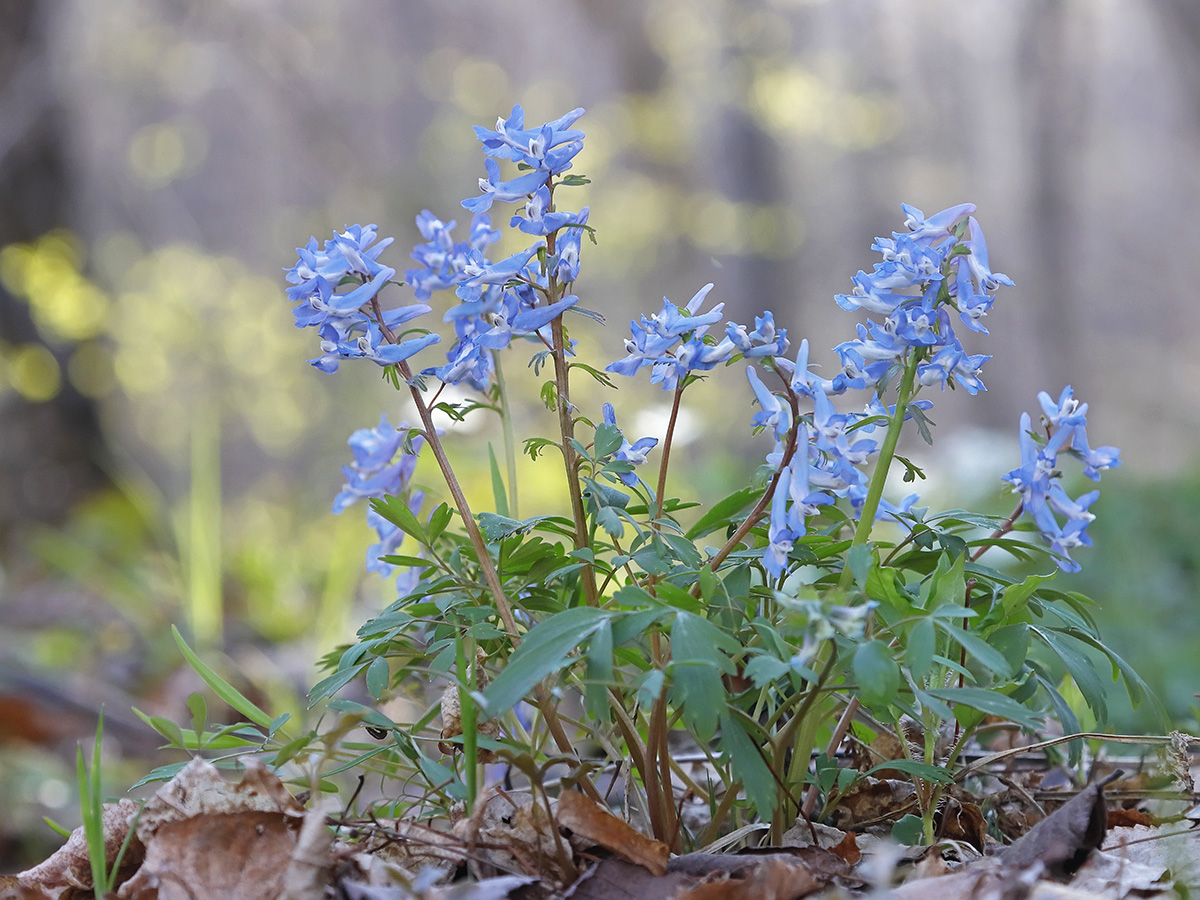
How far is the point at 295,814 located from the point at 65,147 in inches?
240

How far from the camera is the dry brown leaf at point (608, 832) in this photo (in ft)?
3.10

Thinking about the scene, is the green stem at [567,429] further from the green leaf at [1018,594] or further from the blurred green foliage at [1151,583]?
the blurred green foliage at [1151,583]

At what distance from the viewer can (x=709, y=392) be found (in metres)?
7.22

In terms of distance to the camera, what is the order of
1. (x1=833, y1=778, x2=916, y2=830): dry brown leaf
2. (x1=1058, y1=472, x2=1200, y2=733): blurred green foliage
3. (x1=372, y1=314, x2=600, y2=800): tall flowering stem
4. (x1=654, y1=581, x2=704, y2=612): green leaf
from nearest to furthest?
(x1=654, y1=581, x2=704, y2=612): green leaf < (x1=372, y1=314, x2=600, y2=800): tall flowering stem < (x1=833, y1=778, x2=916, y2=830): dry brown leaf < (x1=1058, y1=472, x2=1200, y2=733): blurred green foliage

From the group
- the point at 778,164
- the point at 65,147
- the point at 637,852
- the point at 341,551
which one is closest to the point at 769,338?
the point at 637,852

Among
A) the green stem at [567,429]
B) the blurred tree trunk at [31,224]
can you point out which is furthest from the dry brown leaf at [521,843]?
the blurred tree trunk at [31,224]

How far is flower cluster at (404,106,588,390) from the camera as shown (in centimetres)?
102

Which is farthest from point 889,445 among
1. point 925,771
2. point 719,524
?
point 925,771

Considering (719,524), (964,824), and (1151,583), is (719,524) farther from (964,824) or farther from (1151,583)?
(1151,583)

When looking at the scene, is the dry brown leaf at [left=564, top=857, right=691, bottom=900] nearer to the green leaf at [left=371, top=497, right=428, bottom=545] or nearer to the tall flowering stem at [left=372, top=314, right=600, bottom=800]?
the tall flowering stem at [left=372, top=314, right=600, bottom=800]

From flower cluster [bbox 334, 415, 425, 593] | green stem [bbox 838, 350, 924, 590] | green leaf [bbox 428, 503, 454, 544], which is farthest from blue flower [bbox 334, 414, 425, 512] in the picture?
green stem [bbox 838, 350, 924, 590]

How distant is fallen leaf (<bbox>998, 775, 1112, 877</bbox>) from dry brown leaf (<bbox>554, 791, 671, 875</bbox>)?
0.35 meters

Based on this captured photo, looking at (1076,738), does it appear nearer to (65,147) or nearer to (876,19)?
(65,147)

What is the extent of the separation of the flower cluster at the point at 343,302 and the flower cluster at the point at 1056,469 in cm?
64
